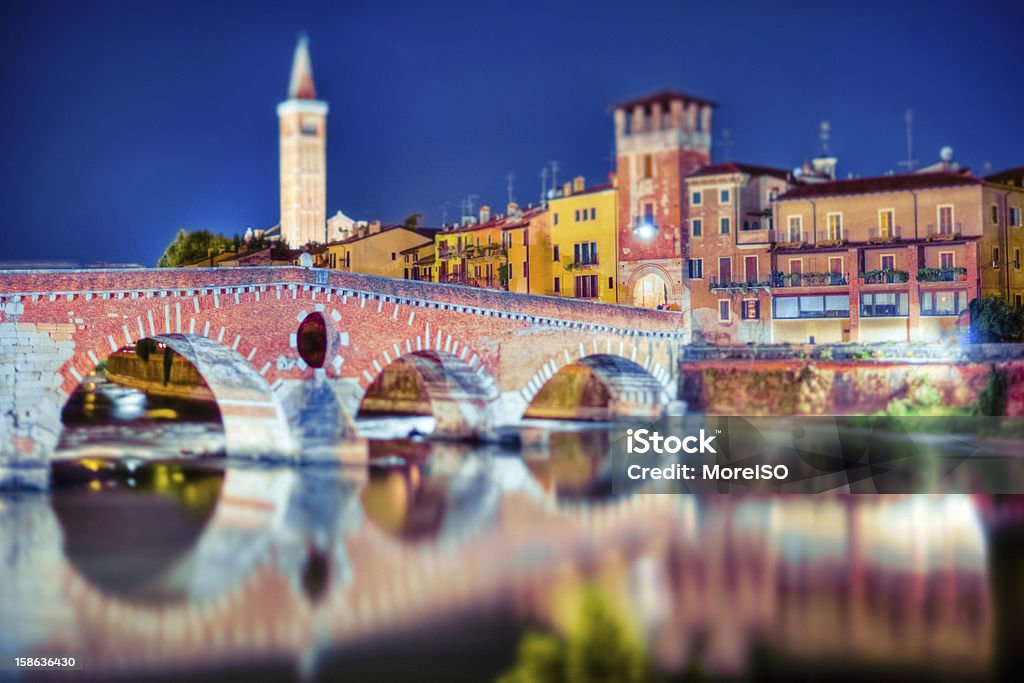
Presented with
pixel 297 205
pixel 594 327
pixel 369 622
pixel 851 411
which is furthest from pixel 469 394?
pixel 297 205

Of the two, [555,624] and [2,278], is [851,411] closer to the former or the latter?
[555,624]

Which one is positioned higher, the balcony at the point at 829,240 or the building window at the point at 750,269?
the balcony at the point at 829,240

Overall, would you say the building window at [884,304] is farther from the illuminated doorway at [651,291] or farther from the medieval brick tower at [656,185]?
the illuminated doorway at [651,291]

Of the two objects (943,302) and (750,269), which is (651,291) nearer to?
(750,269)

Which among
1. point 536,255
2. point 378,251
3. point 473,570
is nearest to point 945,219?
point 536,255

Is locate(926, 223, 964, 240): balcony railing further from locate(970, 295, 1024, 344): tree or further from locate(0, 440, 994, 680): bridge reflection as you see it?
locate(0, 440, 994, 680): bridge reflection

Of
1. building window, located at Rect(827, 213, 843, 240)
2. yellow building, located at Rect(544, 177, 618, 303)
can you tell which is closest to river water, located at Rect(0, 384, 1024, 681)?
building window, located at Rect(827, 213, 843, 240)

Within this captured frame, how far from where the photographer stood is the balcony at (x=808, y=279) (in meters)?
42.8

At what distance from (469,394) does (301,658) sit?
1887 cm

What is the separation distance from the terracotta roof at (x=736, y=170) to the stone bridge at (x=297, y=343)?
24.7ft

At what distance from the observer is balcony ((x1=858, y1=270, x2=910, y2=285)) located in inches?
1629

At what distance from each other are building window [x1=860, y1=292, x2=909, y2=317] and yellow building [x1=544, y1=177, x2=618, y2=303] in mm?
9669

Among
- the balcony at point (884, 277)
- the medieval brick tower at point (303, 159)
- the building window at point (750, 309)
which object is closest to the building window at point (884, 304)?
the balcony at point (884, 277)

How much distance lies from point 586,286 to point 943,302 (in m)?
14.0
